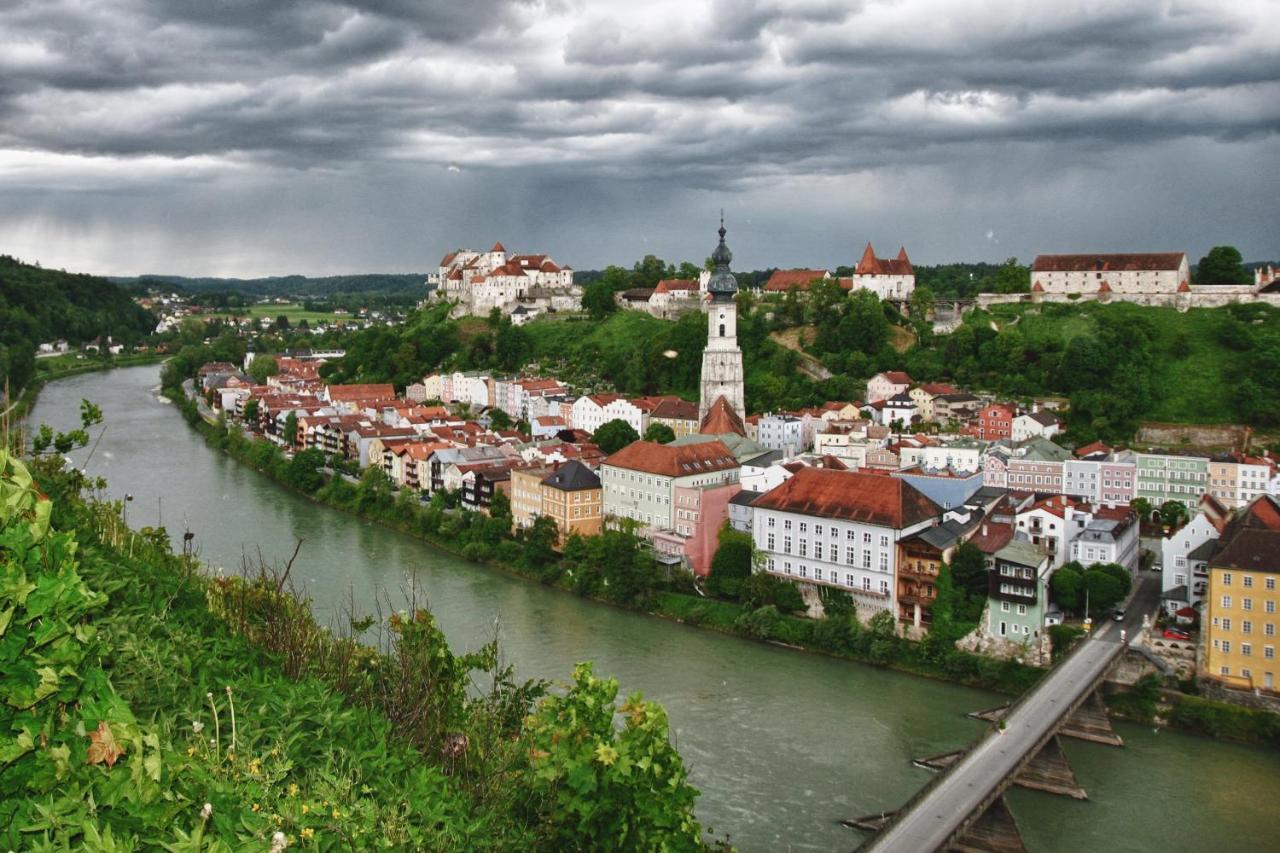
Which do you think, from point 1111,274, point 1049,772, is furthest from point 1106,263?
point 1049,772

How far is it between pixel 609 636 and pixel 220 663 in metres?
8.49

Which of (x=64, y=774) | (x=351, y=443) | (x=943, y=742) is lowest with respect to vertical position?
(x=943, y=742)

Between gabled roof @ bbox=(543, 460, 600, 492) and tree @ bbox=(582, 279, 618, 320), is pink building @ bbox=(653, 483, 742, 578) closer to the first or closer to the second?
gabled roof @ bbox=(543, 460, 600, 492)

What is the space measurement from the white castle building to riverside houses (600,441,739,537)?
1880cm

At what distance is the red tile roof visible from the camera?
24.0 m

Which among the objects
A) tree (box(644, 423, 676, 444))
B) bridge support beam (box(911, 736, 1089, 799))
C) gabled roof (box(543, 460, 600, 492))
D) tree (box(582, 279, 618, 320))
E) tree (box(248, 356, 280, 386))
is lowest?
bridge support beam (box(911, 736, 1089, 799))

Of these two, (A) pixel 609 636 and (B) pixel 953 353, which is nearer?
(A) pixel 609 636

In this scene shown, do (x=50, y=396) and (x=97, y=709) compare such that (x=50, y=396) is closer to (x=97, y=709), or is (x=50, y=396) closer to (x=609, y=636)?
(x=609, y=636)

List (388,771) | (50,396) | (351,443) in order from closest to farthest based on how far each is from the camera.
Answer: (388,771) → (351,443) → (50,396)

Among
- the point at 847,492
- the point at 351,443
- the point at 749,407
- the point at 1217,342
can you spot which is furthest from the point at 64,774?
the point at 1217,342

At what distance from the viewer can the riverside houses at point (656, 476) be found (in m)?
14.0

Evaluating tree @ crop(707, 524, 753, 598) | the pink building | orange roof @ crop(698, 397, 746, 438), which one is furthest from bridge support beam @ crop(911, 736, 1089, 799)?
orange roof @ crop(698, 397, 746, 438)

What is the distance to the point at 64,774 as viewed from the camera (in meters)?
1.64

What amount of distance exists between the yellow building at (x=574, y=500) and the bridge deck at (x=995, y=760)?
6574 mm
